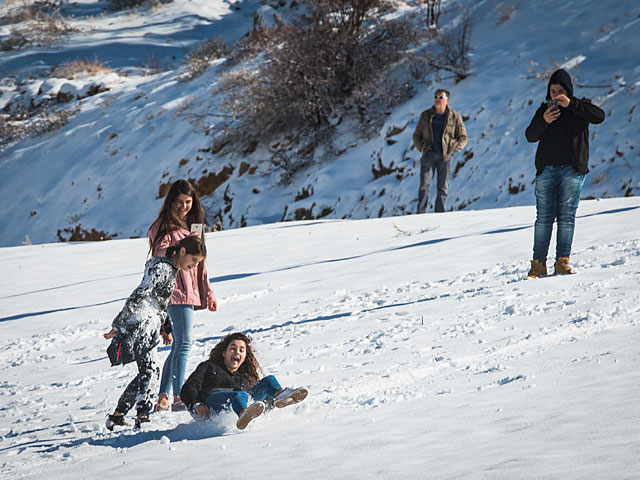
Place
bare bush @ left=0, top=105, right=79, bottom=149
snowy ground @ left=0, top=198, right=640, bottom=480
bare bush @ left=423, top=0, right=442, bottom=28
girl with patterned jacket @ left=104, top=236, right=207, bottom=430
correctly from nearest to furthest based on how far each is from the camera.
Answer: snowy ground @ left=0, top=198, right=640, bottom=480 → girl with patterned jacket @ left=104, top=236, right=207, bottom=430 → bare bush @ left=423, top=0, right=442, bottom=28 → bare bush @ left=0, top=105, right=79, bottom=149

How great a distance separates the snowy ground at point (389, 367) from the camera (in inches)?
106

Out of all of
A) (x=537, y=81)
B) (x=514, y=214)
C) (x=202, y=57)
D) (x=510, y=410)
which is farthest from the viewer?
(x=202, y=57)

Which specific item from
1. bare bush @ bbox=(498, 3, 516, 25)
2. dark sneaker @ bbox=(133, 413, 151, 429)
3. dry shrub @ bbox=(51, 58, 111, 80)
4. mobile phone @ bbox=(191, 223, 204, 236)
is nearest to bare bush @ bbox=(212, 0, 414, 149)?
bare bush @ bbox=(498, 3, 516, 25)

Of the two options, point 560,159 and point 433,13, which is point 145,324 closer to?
point 560,159

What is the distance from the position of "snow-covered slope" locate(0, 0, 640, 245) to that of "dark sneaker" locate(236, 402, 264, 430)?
34.1 ft

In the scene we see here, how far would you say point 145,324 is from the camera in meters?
3.81

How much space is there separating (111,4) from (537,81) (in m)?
28.8

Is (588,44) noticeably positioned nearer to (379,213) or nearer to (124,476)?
(379,213)

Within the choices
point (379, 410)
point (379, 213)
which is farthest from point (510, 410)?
point (379, 213)

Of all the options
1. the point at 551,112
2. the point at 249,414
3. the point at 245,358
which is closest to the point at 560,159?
the point at 551,112

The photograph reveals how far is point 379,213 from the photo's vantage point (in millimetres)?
15242

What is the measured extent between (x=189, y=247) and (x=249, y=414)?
1.16m

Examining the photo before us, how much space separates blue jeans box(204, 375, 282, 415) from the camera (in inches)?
138

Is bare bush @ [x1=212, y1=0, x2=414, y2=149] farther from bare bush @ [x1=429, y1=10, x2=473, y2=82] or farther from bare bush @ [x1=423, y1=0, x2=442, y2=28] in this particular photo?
bare bush @ [x1=429, y1=10, x2=473, y2=82]
